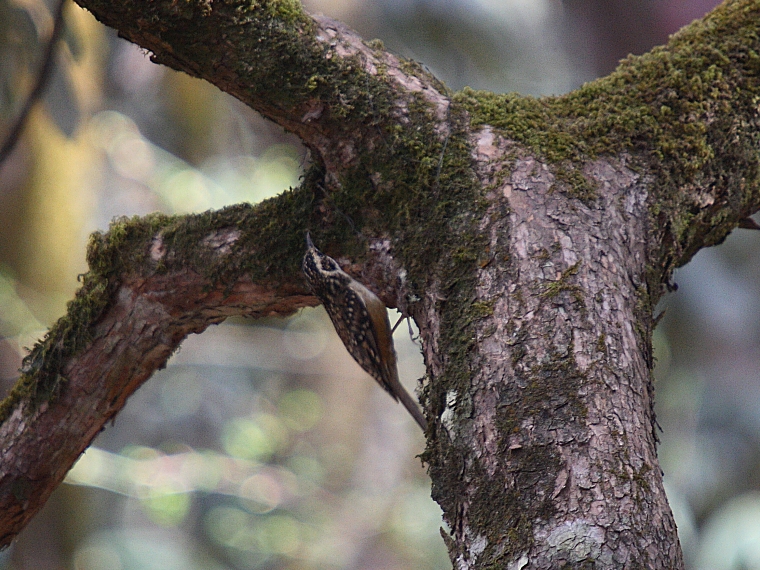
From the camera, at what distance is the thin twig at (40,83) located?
3.91m

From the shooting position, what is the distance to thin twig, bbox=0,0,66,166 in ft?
12.8

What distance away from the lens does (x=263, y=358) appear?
32.8 ft

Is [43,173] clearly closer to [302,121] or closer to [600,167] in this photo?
[302,121]

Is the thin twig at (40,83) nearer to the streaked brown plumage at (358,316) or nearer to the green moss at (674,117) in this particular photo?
the streaked brown plumage at (358,316)

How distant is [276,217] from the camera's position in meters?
2.97

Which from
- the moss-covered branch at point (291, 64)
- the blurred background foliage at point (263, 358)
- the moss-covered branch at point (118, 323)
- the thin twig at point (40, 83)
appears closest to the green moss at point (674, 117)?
the moss-covered branch at point (291, 64)

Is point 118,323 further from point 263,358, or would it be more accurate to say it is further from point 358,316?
point 263,358

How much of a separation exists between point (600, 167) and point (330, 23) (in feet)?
3.66

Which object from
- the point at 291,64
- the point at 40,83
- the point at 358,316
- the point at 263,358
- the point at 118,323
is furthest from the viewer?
the point at 263,358

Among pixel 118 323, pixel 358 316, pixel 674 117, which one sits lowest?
pixel 118 323

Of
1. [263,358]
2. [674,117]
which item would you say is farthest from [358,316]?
[263,358]

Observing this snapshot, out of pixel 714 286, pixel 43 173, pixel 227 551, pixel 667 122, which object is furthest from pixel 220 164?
pixel 667 122

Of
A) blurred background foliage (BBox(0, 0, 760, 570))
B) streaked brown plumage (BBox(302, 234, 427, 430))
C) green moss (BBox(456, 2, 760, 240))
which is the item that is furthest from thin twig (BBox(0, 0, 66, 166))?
green moss (BBox(456, 2, 760, 240))

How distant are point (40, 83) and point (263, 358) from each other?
622cm
